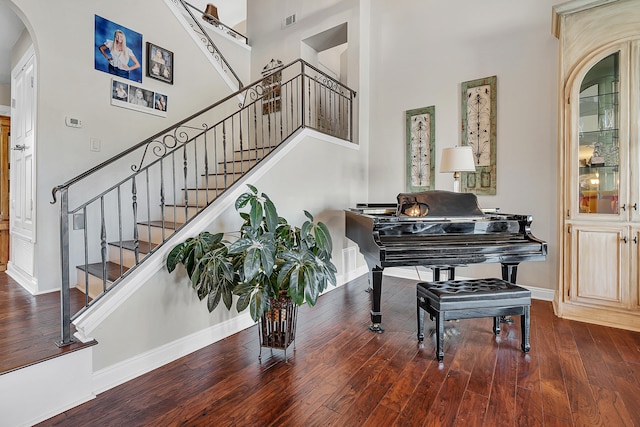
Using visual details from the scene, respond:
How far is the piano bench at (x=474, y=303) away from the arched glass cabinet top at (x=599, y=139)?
136 centimetres

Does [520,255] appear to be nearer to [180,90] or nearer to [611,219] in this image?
[611,219]

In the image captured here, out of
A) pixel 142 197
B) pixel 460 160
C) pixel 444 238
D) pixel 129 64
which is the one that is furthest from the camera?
pixel 142 197

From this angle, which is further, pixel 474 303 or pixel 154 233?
pixel 154 233

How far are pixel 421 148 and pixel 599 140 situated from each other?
1837 millimetres

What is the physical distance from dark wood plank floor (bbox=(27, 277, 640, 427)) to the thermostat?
2518 mm

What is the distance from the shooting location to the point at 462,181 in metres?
3.99

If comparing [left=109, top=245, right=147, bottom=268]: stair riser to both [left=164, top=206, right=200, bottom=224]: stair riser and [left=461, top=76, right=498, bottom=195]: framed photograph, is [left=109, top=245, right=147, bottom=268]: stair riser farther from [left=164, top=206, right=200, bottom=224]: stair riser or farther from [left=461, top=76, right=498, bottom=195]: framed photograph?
[left=461, top=76, right=498, bottom=195]: framed photograph

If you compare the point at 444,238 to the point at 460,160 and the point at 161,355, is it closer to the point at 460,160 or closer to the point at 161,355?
the point at 460,160

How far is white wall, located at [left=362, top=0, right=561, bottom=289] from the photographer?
3473 mm

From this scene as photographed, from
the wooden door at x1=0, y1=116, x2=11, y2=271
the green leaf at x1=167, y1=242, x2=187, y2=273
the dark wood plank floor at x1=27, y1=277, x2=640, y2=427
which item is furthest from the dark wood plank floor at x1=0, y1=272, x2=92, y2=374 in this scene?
the wooden door at x1=0, y1=116, x2=11, y2=271

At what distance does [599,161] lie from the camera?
2857mm

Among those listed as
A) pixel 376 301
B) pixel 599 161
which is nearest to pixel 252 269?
pixel 376 301

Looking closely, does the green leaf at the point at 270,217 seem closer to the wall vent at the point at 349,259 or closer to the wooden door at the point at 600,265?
the wall vent at the point at 349,259

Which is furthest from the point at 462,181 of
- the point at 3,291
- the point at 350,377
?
the point at 3,291
